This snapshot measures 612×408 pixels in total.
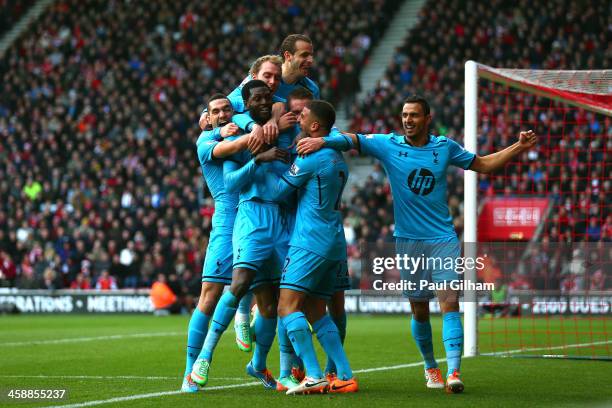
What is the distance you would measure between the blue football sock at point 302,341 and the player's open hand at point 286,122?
139cm

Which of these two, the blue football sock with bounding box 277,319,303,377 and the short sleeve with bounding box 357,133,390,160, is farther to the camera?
the short sleeve with bounding box 357,133,390,160

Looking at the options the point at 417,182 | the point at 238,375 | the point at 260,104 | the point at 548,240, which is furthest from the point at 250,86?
the point at 548,240

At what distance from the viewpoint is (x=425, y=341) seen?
8.60 meters

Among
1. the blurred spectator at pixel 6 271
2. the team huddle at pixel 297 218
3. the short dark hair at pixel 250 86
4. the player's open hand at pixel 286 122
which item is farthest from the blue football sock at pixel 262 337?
the blurred spectator at pixel 6 271

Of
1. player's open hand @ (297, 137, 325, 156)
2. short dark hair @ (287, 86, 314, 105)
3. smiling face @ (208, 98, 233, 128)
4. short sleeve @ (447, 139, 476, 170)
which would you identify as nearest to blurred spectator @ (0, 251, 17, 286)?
smiling face @ (208, 98, 233, 128)

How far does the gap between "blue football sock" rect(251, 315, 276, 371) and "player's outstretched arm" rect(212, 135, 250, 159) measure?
1.29 meters

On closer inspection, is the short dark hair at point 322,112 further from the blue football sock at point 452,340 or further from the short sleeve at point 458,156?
the blue football sock at point 452,340

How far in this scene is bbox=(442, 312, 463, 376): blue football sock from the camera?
8.20 m

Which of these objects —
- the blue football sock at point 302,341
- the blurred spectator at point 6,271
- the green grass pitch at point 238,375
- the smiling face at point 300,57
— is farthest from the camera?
the blurred spectator at point 6,271

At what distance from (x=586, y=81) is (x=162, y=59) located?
2254 cm

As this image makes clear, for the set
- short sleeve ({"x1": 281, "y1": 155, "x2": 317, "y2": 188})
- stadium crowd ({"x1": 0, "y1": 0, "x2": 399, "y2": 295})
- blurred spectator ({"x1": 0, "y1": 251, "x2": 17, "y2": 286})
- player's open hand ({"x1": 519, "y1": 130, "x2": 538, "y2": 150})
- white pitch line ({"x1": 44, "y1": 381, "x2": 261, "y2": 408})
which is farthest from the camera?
blurred spectator ({"x1": 0, "y1": 251, "x2": 17, "y2": 286})

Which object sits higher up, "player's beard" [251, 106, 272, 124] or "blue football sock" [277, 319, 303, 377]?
"player's beard" [251, 106, 272, 124]

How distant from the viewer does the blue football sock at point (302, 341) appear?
773cm

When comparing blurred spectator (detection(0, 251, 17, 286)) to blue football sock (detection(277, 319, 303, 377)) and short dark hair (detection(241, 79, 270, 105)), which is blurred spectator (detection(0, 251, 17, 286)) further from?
short dark hair (detection(241, 79, 270, 105))
